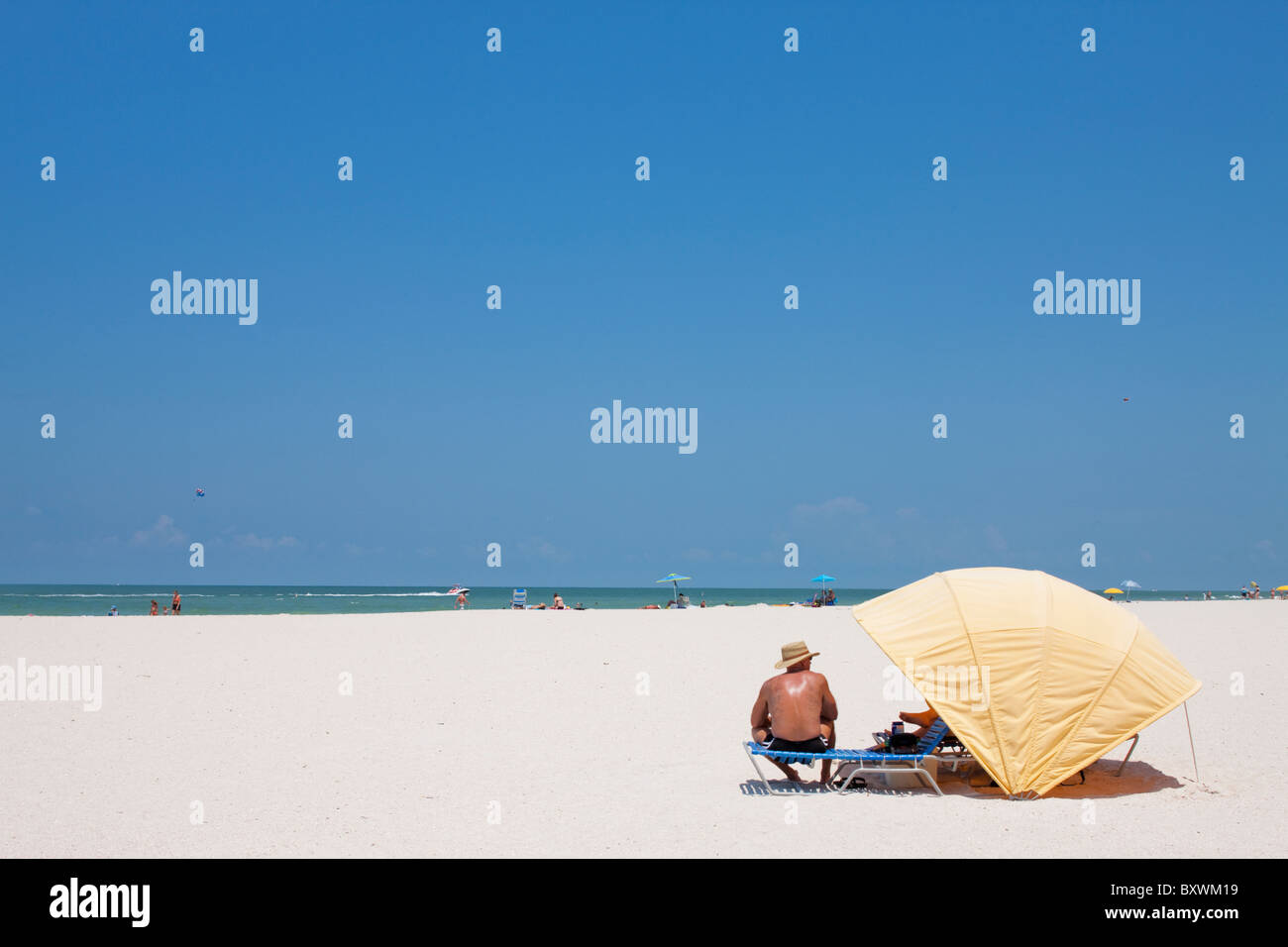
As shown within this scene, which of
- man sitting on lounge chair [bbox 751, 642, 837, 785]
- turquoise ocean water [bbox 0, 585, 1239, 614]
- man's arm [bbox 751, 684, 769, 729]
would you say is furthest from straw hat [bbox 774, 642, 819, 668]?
turquoise ocean water [bbox 0, 585, 1239, 614]

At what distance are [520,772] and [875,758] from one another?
3585 mm

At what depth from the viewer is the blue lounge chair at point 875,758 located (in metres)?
9.02

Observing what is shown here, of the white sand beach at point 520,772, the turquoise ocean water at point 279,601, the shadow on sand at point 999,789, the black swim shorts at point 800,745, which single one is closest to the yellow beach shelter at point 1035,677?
the shadow on sand at point 999,789

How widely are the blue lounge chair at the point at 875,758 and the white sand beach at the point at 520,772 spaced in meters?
0.23

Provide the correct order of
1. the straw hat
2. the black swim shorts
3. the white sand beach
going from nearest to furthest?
the white sand beach
the black swim shorts
the straw hat

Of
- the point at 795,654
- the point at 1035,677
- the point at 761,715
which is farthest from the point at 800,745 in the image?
the point at 1035,677

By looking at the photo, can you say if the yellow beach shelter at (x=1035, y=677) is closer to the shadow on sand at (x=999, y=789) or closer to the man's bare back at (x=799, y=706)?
the shadow on sand at (x=999, y=789)

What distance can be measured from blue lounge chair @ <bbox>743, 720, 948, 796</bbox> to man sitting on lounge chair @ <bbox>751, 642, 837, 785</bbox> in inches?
4.7

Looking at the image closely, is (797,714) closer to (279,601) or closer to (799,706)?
(799,706)

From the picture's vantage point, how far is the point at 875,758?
359 inches

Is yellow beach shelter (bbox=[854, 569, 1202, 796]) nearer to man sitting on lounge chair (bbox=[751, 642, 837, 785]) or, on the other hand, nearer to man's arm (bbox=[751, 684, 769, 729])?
man sitting on lounge chair (bbox=[751, 642, 837, 785])

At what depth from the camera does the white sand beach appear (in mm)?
7238
